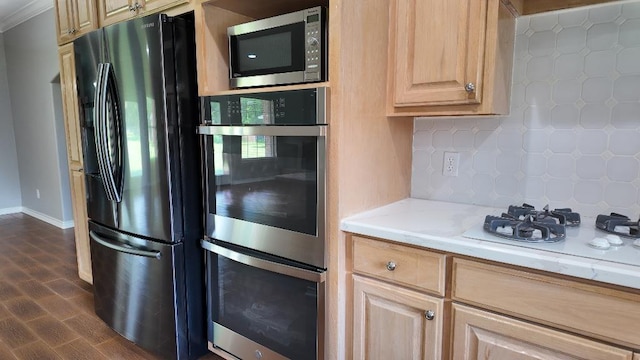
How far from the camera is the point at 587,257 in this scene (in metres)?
1.04

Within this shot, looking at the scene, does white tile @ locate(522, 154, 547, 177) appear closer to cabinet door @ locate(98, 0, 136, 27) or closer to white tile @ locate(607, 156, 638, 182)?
white tile @ locate(607, 156, 638, 182)

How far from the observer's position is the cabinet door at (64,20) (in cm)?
249

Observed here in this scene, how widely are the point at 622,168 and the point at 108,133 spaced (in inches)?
90.9

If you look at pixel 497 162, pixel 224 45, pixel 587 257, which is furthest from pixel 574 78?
pixel 224 45

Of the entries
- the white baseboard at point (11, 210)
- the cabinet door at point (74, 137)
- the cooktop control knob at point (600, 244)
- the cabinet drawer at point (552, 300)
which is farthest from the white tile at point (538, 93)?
the white baseboard at point (11, 210)

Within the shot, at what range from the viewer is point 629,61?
4.59ft

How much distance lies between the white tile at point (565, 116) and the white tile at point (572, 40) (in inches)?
8.6

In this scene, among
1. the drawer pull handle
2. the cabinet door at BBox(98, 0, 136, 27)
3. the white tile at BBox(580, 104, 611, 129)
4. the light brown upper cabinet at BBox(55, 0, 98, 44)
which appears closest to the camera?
the drawer pull handle

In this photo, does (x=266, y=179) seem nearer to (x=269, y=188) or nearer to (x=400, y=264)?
(x=269, y=188)

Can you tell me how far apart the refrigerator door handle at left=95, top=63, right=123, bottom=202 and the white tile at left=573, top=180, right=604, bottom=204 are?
6.92 ft

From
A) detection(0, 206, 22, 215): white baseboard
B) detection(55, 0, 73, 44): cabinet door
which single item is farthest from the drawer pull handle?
detection(0, 206, 22, 215): white baseboard

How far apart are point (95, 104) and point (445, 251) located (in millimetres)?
1837

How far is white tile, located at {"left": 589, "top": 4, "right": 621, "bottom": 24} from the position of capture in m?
1.42

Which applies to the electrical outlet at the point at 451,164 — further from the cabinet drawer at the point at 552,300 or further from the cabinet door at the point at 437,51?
the cabinet drawer at the point at 552,300
